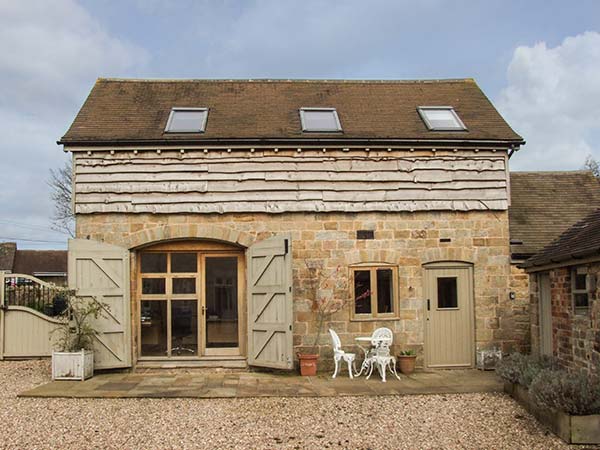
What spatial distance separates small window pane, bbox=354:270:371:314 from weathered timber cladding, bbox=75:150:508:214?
1274 mm

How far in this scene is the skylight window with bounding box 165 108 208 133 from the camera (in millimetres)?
11008

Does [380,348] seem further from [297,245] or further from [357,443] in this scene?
[357,443]

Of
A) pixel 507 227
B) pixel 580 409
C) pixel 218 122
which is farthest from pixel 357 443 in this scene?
pixel 218 122

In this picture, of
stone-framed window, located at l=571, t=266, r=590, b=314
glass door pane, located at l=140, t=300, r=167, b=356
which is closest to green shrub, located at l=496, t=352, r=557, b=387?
stone-framed window, located at l=571, t=266, r=590, b=314

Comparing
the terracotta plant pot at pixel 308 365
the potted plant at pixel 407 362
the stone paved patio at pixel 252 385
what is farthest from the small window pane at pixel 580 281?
the terracotta plant pot at pixel 308 365

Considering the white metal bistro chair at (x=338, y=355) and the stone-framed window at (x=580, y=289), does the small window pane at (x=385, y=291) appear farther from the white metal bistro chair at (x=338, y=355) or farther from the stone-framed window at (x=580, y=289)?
the stone-framed window at (x=580, y=289)

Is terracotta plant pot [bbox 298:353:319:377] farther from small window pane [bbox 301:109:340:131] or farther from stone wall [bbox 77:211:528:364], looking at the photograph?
small window pane [bbox 301:109:340:131]

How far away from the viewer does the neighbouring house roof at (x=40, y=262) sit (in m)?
38.4

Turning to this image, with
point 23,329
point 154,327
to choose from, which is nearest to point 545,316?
point 154,327


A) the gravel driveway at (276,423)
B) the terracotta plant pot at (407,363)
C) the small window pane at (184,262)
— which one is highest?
the small window pane at (184,262)

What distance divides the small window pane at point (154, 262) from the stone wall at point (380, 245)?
447mm

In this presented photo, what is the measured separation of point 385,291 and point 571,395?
4.66m

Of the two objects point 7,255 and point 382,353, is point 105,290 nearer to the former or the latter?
point 382,353

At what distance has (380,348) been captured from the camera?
9789 mm
